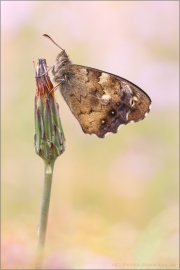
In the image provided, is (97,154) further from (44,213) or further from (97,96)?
(44,213)

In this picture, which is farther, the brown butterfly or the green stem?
the brown butterfly

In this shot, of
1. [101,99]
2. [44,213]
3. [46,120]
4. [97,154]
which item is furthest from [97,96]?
[97,154]

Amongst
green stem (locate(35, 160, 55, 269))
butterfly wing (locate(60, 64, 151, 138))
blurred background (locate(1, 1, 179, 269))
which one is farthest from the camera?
blurred background (locate(1, 1, 179, 269))

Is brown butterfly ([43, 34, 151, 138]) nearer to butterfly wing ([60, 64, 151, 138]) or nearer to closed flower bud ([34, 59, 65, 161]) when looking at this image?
butterfly wing ([60, 64, 151, 138])

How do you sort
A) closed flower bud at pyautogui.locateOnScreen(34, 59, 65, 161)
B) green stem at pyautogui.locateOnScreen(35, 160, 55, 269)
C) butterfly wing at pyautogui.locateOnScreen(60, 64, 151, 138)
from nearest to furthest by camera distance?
green stem at pyautogui.locateOnScreen(35, 160, 55, 269) → closed flower bud at pyautogui.locateOnScreen(34, 59, 65, 161) → butterfly wing at pyautogui.locateOnScreen(60, 64, 151, 138)

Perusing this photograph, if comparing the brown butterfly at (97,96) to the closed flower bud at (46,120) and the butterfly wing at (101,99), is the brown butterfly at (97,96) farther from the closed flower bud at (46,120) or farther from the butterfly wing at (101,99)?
the closed flower bud at (46,120)

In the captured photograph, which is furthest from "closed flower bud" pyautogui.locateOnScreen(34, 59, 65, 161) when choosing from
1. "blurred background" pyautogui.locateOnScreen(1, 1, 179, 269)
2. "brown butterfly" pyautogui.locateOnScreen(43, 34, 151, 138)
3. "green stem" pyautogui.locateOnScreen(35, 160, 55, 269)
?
"blurred background" pyautogui.locateOnScreen(1, 1, 179, 269)

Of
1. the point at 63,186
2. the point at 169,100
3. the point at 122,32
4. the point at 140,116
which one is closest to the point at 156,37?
the point at 122,32
